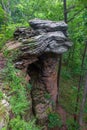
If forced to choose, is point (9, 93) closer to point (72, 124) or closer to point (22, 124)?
point (22, 124)

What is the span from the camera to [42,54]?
10.7 m

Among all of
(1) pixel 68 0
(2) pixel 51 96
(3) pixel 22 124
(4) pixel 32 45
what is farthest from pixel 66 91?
(3) pixel 22 124

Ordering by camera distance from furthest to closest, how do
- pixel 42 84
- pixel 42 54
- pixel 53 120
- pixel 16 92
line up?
pixel 53 120 < pixel 42 84 < pixel 42 54 < pixel 16 92

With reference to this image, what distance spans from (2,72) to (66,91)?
408 inches

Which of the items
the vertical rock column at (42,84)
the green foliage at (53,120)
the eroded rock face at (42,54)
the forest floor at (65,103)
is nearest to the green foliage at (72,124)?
the forest floor at (65,103)

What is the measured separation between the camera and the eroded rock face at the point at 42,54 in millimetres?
9492

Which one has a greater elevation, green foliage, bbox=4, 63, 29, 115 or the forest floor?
green foliage, bbox=4, 63, 29, 115

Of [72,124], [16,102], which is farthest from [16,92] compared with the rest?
[72,124]

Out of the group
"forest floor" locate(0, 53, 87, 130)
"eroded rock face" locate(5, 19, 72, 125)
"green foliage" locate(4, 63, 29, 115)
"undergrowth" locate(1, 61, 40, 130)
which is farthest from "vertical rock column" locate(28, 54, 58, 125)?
"green foliage" locate(4, 63, 29, 115)

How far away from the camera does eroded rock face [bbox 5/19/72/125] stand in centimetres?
949

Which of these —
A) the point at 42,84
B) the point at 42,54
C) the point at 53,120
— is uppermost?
the point at 42,54

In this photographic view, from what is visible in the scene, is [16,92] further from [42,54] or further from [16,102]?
[42,54]

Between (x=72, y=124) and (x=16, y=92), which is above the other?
(x=16, y=92)

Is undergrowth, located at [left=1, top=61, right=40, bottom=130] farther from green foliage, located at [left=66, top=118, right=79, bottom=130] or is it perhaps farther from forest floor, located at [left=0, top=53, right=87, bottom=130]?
forest floor, located at [left=0, top=53, right=87, bottom=130]
